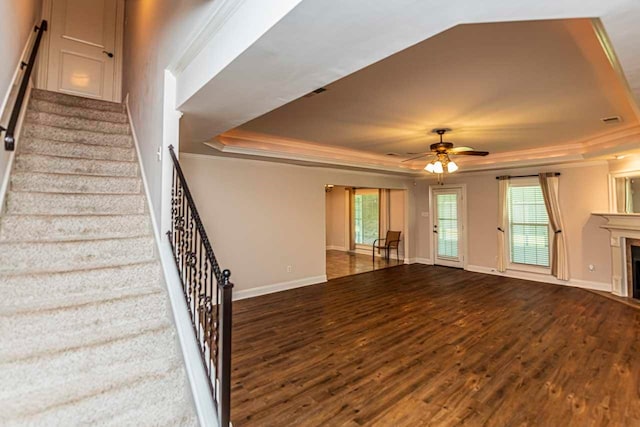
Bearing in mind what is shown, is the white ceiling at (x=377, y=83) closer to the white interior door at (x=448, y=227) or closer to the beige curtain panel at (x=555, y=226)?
the beige curtain panel at (x=555, y=226)

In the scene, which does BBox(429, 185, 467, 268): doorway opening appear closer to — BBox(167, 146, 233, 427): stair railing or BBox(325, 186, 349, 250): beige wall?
BBox(325, 186, 349, 250): beige wall

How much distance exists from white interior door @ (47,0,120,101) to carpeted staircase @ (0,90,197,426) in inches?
71.9

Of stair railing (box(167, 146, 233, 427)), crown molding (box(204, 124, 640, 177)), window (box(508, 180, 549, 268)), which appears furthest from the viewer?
window (box(508, 180, 549, 268))

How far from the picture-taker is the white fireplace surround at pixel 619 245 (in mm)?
5195

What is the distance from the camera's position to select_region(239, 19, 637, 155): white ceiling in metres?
2.32

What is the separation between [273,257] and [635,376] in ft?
15.8

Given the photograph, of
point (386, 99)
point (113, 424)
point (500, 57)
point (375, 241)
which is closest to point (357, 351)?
point (113, 424)

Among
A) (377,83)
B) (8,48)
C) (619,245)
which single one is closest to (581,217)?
(619,245)

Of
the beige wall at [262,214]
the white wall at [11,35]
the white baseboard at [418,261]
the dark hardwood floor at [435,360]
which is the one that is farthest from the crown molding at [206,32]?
the white baseboard at [418,261]

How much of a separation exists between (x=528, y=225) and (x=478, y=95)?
4.70 m

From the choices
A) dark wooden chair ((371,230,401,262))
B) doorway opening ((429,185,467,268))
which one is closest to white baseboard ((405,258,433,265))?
doorway opening ((429,185,467,268))

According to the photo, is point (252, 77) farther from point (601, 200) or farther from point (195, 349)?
point (601, 200)

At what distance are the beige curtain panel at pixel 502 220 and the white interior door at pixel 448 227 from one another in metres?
0.91

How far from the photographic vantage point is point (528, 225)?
265 inches
